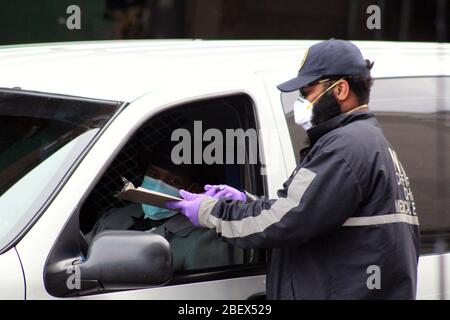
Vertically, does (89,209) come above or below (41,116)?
below

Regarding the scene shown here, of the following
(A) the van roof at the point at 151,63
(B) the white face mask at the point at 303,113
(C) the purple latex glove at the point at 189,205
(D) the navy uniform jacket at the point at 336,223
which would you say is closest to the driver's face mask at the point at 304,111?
(B) the white face mask at the point at 303,113

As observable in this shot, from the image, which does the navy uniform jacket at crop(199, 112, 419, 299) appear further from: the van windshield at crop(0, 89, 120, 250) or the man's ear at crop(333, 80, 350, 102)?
the van windshield at crop(0, 89, 120, 250)

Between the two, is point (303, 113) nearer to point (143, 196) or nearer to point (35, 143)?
point (143, 196)

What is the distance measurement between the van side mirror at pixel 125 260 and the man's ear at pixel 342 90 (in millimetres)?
756

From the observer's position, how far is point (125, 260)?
2.47 m

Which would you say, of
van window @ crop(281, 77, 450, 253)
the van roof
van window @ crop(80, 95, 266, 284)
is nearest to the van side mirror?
van window @ crop(80, 95, 266, 284)

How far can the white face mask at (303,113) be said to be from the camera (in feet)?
9.21

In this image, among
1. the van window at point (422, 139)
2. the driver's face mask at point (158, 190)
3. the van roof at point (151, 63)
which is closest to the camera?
the van roof at point (151, 63)

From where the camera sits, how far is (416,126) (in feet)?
11.0

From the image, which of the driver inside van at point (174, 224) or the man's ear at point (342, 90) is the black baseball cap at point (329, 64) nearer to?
the man's ear at point (342, 90)

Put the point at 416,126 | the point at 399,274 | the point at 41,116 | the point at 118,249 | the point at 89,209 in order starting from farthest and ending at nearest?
the point at 416,126, the point at 89,209, the point at 41,116, the point at 399,274, the point at 118,249

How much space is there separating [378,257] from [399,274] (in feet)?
0.37
